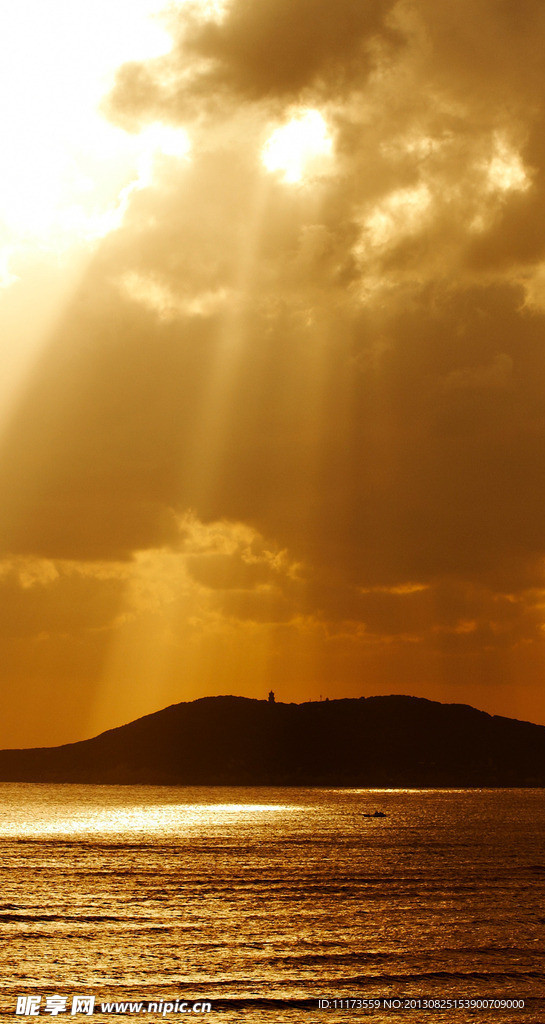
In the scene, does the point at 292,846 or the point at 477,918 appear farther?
the point at 292,846

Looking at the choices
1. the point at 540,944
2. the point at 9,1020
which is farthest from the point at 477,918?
the point at 9,1020

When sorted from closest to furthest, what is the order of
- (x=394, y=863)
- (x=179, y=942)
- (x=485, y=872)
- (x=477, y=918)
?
(x=179, y=942) → (x=477, y=918) → (x=485, y=872) → (x=394, y=863)

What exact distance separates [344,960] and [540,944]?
1109cm

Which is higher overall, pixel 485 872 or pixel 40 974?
pixel 485 872

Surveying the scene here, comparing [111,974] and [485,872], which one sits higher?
[485,872]

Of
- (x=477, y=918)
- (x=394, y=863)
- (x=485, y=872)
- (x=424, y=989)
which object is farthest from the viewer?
(x=394, y=863)

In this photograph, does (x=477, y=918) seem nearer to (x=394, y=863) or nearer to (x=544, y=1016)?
(x=544, y=1016)

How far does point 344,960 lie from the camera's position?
46.9 meters

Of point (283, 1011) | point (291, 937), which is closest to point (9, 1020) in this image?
point (283, 1011)

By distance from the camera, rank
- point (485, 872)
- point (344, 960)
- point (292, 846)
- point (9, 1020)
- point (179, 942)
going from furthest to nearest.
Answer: point (292, 846) < point (485, 872) < point (179, 942) < point (344, 960) < point (9, 1020)

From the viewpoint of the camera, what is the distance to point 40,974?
43.3m

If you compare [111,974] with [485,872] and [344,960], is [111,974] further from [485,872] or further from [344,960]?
[485,872]

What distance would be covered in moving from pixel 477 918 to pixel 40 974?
28008 mm

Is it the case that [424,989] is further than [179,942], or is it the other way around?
[179,942]
